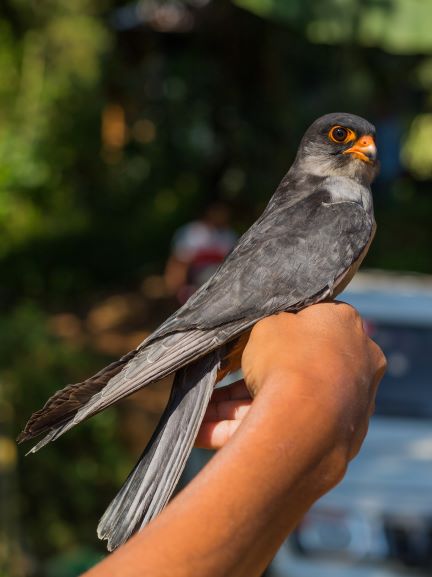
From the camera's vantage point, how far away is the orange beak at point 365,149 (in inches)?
121

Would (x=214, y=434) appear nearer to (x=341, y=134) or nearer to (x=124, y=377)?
(x=124, y=377)

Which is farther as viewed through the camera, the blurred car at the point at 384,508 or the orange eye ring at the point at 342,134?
the blurred car at the point at 384,508

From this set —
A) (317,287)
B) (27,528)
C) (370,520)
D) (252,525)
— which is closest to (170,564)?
(252,525)

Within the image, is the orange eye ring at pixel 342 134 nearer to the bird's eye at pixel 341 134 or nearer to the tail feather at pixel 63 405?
the bird's eye at pixel 341 134

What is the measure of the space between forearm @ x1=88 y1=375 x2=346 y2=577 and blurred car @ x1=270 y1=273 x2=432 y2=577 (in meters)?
3.24

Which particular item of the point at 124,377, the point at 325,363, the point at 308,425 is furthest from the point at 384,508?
A: the point at 308,425

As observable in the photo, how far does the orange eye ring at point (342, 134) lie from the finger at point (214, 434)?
116cm

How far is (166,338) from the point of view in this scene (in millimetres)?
2590

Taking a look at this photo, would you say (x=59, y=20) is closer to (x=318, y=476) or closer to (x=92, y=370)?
(x=92, y=370)

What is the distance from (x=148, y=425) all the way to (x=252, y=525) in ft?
20.7

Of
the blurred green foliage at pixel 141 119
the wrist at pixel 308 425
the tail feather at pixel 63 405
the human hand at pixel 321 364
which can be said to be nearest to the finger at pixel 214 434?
the human hand at pixel 321 364

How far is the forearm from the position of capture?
150 centimetres

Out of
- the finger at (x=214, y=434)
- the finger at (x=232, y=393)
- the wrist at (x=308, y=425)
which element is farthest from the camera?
the finger at (x=232, y=393)

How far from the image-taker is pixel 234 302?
2.65 metres
